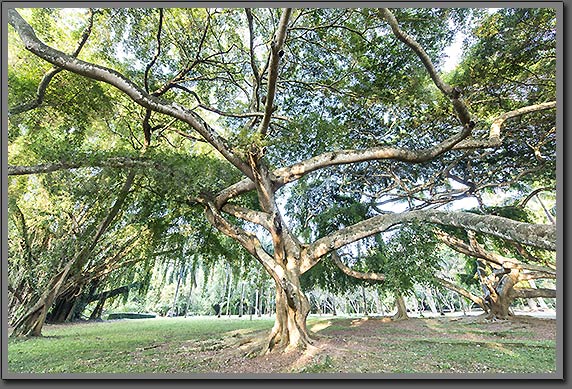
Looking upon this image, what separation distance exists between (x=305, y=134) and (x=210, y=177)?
61.7 inches

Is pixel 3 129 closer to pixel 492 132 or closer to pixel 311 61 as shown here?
pixel 311 61

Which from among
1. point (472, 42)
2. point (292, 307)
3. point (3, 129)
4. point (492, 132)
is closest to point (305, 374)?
point (292, 307)

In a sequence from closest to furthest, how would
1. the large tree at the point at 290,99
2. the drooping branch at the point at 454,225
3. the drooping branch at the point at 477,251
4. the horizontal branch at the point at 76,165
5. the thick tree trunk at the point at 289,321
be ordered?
1. the drooping branch at the point at 454,225
2. the horizontal branch at the point at 76,165
3. the large tree at the point at 290,99
4. the thick tree trunk at the point at 289,321
5. the drooping branch at the point at 477,251

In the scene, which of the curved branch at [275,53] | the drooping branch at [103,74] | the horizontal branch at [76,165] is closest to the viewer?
the curved branch at [275,53]

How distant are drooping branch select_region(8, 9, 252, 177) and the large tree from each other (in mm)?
14

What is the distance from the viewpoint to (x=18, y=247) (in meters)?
3.58

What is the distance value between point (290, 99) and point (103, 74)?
274cm

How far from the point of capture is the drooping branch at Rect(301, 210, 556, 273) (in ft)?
7.93

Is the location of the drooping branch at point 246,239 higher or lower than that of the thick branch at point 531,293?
higher

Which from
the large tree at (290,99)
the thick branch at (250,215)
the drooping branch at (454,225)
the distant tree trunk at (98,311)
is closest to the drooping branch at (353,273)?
the large tree at (290,99)

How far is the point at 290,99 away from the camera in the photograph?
4793 millimetres

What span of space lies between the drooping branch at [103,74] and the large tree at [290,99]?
0.5 inches

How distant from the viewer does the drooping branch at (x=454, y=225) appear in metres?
2.42

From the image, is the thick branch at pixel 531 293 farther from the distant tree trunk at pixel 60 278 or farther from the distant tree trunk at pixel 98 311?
the distant tree trunk at pixel 98 311
